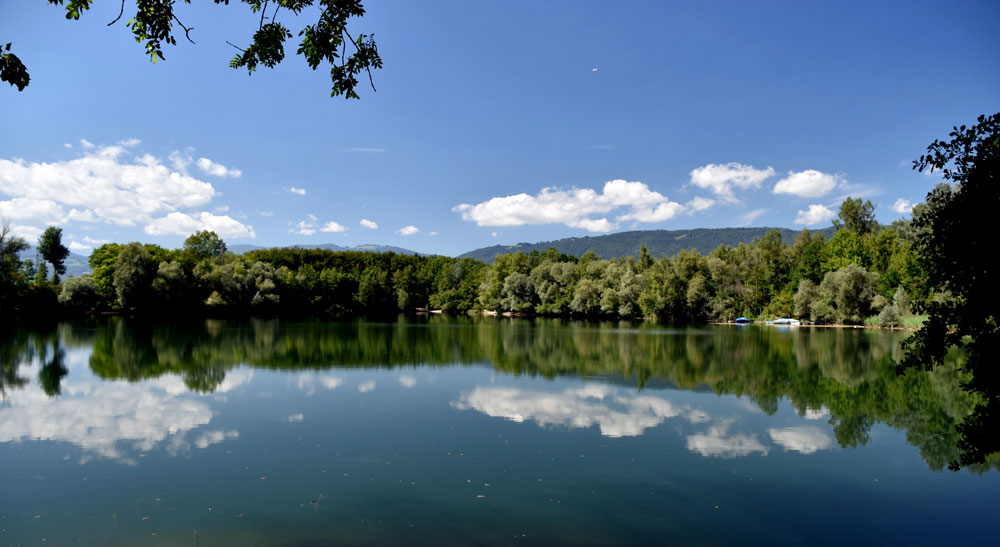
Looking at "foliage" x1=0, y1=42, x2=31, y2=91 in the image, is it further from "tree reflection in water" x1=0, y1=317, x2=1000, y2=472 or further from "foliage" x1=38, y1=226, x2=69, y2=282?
"foliage" x1=38, y1=226, x2=69, y2=282

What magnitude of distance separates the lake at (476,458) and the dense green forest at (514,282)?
36744 millimetres

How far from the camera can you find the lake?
7.77 meters

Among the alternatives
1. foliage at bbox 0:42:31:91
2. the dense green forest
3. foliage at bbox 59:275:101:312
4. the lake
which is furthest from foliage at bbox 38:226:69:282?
foliage at bbox 0:42:31:91

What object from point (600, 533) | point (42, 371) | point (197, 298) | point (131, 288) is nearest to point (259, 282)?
point (197, 298)

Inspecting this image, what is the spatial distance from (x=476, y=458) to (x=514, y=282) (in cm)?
8084

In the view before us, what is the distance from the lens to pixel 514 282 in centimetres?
9162

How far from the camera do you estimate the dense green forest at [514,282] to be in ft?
201

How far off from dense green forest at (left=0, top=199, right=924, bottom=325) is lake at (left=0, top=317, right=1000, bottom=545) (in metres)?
36.7

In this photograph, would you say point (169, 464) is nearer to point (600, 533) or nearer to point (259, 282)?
point (600, 533)

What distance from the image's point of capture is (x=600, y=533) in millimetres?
7527

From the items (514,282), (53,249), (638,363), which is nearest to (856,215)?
(514,282)

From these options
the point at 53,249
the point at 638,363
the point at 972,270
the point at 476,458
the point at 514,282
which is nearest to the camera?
A: the point at 972,270

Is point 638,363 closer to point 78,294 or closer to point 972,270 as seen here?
point 972,270

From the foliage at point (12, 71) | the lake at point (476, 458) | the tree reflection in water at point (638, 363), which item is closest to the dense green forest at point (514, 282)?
the tree reflection in water at point (638, 363)
